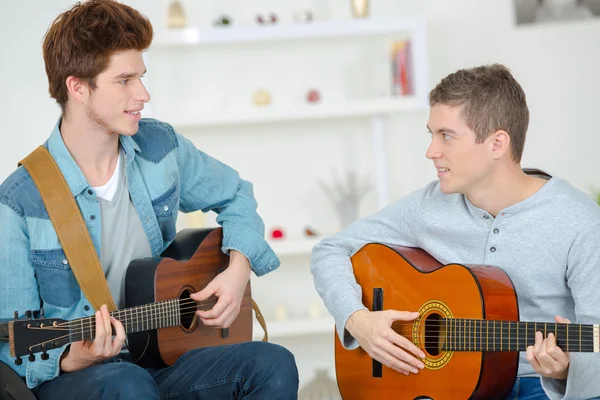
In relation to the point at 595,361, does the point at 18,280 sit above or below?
above

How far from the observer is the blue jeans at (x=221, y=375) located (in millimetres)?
1779

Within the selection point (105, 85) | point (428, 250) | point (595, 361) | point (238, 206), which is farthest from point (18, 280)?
point (595, 361)

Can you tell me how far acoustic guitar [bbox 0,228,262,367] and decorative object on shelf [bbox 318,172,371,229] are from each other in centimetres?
149

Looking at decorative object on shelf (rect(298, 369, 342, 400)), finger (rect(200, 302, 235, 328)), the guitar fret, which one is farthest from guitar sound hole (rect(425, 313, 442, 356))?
decorative object on shelf (rect(298, 369, 342, 400))

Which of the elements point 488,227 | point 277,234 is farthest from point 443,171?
point 277,234

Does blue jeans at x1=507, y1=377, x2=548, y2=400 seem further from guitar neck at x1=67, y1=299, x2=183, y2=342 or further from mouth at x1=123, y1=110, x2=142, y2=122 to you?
mouth at x1=123, y1=110, x2=142, y2=122

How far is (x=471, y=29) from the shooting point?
149 inches

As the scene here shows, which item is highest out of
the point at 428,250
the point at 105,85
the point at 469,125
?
the point at 105,85

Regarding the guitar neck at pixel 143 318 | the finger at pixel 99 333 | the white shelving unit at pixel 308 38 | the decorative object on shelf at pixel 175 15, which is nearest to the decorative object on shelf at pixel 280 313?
the white shelving unit at pixel 308 38

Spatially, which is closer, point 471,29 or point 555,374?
point 555,374

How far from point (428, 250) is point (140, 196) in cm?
74

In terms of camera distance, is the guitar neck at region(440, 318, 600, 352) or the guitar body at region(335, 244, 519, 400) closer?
the guitar neck at region(440, 318, 600, 352)

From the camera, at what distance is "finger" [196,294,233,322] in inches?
80.7

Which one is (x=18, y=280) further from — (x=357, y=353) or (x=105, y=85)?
(x=357, y=353)
